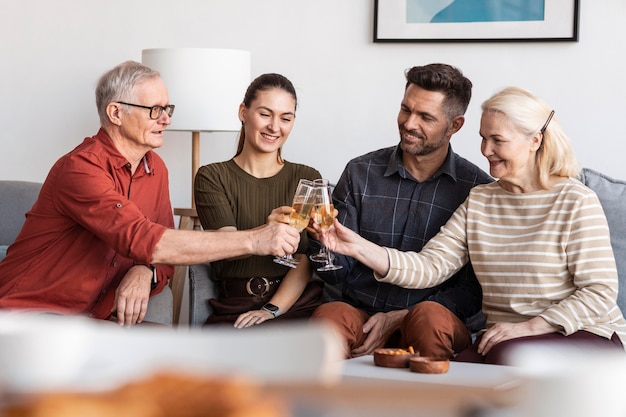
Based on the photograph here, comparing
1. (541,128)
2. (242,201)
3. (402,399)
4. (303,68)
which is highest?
(303,68)

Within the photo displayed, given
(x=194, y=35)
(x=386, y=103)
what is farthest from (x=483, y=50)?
(x=194, y=35)

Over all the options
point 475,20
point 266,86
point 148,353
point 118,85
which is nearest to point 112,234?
point 118,85

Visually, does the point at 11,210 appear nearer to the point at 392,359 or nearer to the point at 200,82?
the point at 200,82

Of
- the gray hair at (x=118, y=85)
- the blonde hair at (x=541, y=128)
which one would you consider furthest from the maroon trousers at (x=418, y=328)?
the gray hair at (x=118, y=85)

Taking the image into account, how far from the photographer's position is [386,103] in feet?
11.4

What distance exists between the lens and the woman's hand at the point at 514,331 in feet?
7.30

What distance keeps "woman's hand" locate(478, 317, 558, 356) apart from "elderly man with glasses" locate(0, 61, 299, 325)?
0.60 meters

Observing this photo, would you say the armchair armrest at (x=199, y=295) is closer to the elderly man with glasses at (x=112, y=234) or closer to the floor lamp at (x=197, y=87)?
the elderly man with glasses at (x=112, y=234)

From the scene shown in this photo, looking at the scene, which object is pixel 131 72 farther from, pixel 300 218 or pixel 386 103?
pixel 386 103

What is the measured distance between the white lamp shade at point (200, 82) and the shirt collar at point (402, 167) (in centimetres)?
85

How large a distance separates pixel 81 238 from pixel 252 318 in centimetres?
58

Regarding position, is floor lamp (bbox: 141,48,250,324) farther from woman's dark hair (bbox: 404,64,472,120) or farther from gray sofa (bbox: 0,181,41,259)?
woman's dark hair (bbox: 404,64,472,120)

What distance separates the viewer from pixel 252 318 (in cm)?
263

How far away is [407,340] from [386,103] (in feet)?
4.37
